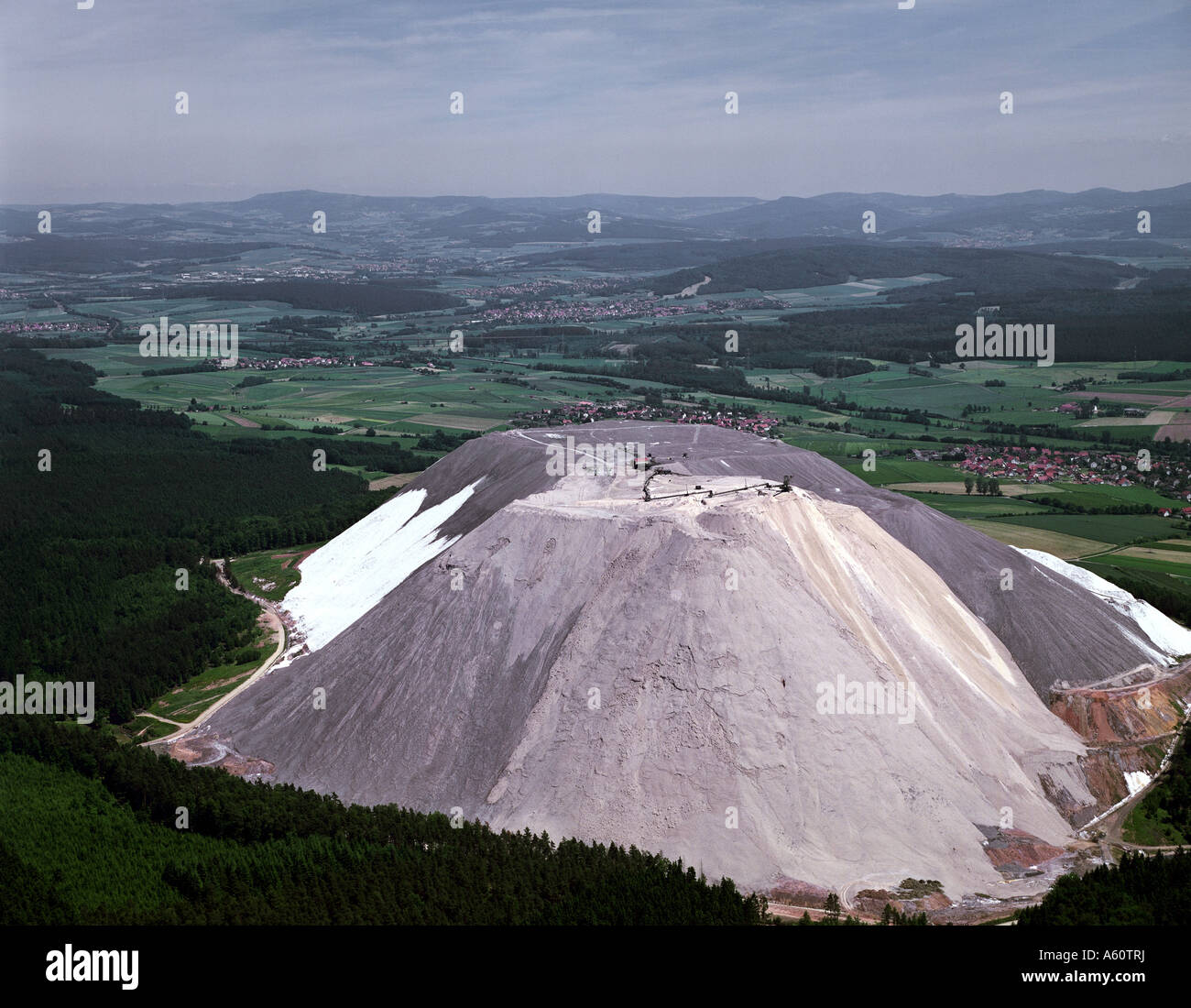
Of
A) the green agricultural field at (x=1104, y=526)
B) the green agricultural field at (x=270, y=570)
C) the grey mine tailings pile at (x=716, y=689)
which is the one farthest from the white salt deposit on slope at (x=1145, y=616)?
the green agricultural field at (x=270, y=570)

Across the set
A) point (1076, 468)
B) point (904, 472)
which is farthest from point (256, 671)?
point (1076, 468)

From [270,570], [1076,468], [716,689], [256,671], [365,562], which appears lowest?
[256,671]

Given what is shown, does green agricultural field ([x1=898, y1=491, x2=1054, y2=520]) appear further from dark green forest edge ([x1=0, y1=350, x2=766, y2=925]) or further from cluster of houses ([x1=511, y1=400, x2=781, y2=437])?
dark green forest edge ([x1=0, y1=350, x2=766, y2=925])

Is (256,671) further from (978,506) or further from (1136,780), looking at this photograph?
(978,506)

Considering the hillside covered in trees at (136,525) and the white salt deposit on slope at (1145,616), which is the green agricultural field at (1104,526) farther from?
the hillside covered in trees at (136,525)

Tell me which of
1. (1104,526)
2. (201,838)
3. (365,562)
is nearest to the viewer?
(201,838)
